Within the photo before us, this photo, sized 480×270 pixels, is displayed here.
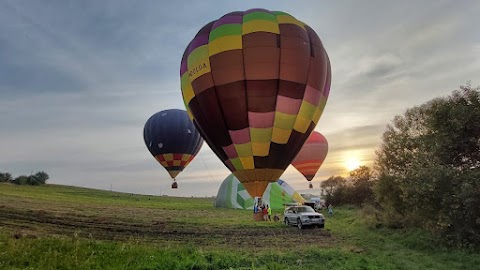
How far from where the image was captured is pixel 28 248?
42.1 ft

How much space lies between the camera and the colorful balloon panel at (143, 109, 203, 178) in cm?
4953

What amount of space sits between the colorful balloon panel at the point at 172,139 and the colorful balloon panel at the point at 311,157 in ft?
52.6

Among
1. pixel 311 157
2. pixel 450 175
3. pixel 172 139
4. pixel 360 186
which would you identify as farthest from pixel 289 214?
pixel 360 186

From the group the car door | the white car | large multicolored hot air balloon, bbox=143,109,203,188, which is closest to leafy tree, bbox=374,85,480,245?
the white car

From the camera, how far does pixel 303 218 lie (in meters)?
28.0

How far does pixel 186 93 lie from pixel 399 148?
1699cm

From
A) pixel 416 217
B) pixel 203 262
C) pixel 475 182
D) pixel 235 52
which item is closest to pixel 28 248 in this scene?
pixel 203 262

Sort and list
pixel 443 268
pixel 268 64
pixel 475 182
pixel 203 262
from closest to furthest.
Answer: pixel 203 262
pixel 443 268
pixel 475 182
pixel 268 64

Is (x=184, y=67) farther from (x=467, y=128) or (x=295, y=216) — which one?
(x=467, y=128)

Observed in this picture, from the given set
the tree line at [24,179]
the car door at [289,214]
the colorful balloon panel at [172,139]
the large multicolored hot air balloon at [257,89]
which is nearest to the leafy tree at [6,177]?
the tree line at [24,179]

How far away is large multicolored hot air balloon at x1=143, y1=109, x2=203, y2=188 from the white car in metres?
22.8

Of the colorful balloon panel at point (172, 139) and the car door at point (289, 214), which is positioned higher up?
the colorful balloon panel at point (172, 139)

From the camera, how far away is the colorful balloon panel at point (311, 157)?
2276 inches

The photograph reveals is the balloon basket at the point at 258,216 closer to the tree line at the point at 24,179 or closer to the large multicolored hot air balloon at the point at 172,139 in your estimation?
the large multicolored hot air balloon at the point at 172,139
